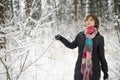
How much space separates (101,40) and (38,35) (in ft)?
3.42

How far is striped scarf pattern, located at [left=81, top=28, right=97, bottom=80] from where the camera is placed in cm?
385

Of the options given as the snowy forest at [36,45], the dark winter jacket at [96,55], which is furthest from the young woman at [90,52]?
the snowy forest at [36,45]

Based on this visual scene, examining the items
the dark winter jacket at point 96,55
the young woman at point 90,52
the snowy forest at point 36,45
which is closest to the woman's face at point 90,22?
the young woman at point 90,52

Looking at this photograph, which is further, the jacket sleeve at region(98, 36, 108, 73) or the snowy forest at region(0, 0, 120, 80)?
the jacket sleeve at region(98, 36, 108, 73)

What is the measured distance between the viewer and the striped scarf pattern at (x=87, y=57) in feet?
12.6

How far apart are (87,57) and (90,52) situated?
8cm

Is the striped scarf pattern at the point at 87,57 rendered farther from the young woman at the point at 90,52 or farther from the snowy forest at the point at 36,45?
the snowy forest at the point at 36,45

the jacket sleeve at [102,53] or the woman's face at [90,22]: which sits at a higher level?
the woman's face at [90,22]

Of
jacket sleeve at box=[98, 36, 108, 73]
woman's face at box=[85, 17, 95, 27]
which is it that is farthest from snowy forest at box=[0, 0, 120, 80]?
jacket sleeve at box=[98, 36, 108, 73]

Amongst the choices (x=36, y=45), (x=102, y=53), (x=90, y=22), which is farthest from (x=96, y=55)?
(x=36, y=45)

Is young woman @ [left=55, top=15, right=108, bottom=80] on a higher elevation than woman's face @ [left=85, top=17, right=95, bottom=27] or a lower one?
lower

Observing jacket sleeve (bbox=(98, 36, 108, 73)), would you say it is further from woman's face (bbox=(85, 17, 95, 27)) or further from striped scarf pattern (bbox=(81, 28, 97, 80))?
woman's face (bbox=(85, 17, 95, 27))

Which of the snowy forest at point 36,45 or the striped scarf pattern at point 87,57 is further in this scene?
the striped scarf pattern at point 87,57

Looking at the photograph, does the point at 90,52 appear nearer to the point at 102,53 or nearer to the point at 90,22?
the point at 102,53
